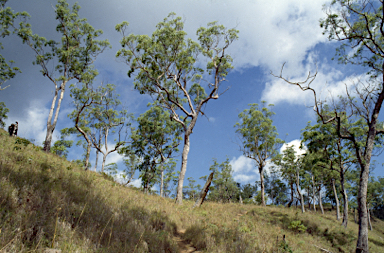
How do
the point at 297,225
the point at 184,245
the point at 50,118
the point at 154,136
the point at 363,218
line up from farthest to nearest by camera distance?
the point at 154,136, the point at 50,118, the point at 297,225, the point at 363,218, the point at 184,245

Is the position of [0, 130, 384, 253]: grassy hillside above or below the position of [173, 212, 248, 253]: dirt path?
above

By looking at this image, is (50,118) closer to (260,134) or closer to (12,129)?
(12,129)

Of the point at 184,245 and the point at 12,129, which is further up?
the point at 12,129

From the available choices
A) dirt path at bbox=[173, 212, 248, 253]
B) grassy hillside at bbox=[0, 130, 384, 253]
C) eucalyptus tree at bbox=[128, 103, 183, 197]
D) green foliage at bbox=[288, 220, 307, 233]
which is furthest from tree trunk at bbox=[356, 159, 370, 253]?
eucalyptus tree at bbox=[128, 103, 183, 197]

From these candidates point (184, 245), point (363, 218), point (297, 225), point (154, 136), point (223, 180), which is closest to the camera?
point (184, 245)

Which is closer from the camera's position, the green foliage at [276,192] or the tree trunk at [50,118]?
the tree trunk at [50,118]

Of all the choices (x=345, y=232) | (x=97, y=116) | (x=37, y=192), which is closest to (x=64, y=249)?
(x=37, y=192)

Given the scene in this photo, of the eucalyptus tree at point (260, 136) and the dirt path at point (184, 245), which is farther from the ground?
the eucalyptus tree at point (260, 136)

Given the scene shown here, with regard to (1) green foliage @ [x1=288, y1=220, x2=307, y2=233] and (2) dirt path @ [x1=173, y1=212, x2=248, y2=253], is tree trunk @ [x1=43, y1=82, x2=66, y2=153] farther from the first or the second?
(1) green foliage @ [x1=288, y1=220, x2=307, y2=233]

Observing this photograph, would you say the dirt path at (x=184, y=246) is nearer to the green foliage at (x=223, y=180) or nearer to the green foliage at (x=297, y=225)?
the green foliage at (x=297, y=225)

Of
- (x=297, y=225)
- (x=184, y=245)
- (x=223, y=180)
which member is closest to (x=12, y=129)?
(x=184, y=245)

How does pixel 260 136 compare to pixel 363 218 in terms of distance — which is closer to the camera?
pixel 363 218

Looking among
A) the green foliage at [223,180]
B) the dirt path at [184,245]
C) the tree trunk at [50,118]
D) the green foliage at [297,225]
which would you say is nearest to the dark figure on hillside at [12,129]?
the tree trunk at [50,118]

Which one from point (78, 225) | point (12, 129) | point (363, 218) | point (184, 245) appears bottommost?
point (184, 245)
